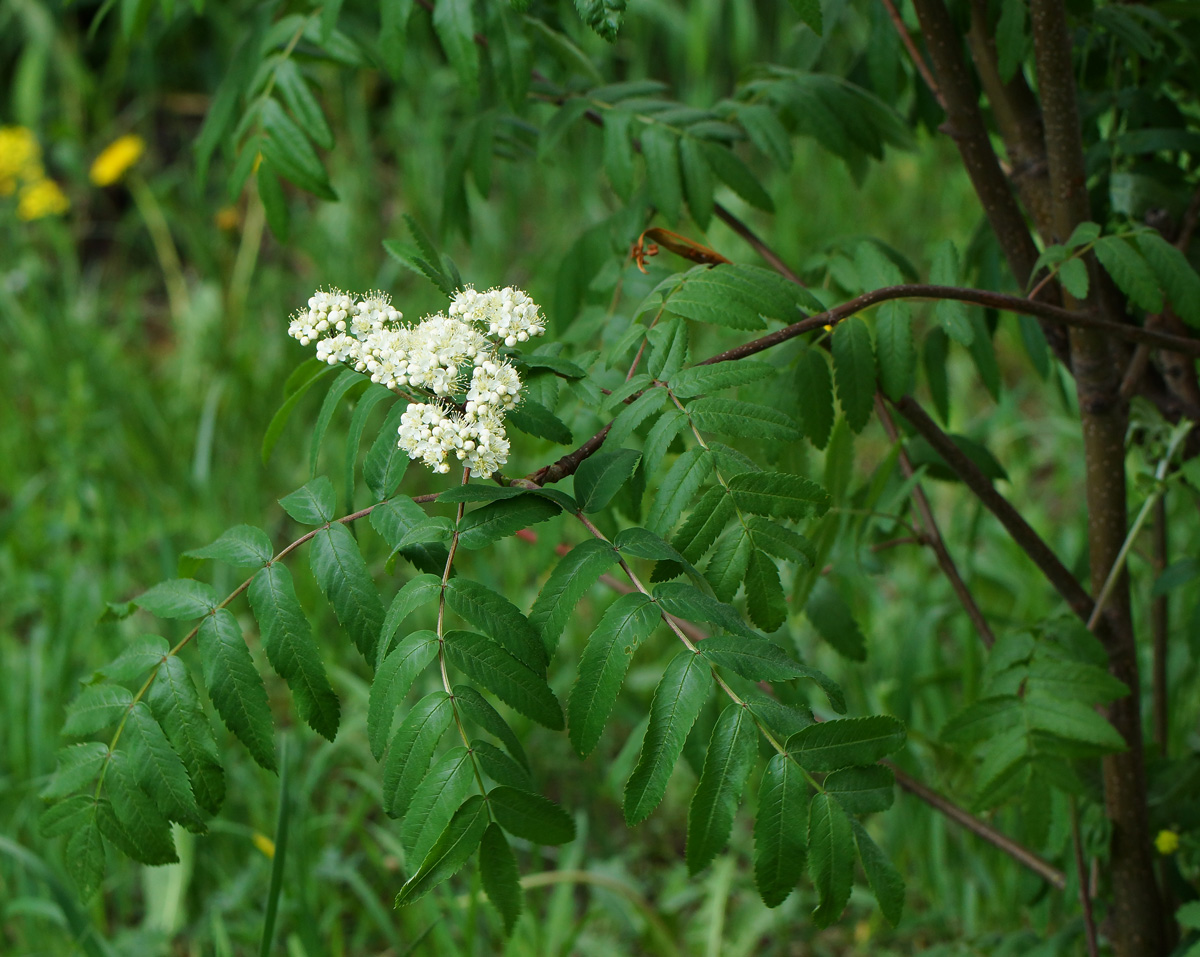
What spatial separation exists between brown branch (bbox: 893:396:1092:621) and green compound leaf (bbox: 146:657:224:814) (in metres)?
0.76

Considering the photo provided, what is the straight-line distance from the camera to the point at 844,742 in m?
0.82

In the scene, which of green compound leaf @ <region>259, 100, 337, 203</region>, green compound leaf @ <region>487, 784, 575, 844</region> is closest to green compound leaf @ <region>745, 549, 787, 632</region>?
green compound leaf @ <region>487, 784, 575, 844</region>

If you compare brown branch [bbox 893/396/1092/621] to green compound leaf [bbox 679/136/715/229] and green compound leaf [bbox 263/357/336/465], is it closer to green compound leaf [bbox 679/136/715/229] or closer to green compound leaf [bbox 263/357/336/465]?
green compound leaf [bbox 679/136/715/229]

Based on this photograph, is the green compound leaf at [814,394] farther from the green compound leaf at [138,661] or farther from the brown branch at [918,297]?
the green compound leaf at [138,661]

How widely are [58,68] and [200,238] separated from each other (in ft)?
5.22

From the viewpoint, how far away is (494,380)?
86 cm

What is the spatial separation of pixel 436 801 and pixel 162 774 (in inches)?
9.4

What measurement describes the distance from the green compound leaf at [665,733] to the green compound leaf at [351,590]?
23 cm

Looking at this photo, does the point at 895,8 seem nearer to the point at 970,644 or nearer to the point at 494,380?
the point at 494,380

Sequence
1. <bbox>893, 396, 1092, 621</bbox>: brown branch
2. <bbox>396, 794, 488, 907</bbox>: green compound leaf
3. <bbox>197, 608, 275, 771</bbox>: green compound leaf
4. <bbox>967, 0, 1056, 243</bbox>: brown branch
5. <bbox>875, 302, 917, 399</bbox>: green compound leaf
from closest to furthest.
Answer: <bbox>396, 794, 488, 907</bbox>: green compound leaf → <bbox>197, 608, 275, 771</bbox>: green compound leaf → <bbox>875, 302, 917, 399</bbox>: green compound leaf → <bbox>893, 396, 1092, 621</bbox>: brown branch → <bbox>967, 0, 1056, 243</bbox>: brown branch

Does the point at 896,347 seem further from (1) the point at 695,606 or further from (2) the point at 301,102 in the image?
(2) the point at 301,102

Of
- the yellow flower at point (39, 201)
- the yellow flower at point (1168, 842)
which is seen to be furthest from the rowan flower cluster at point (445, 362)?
the yellow flower at point (39, 201)

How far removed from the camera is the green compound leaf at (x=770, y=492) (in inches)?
34.0

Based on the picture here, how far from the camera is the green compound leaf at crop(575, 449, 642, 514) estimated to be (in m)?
0.88
